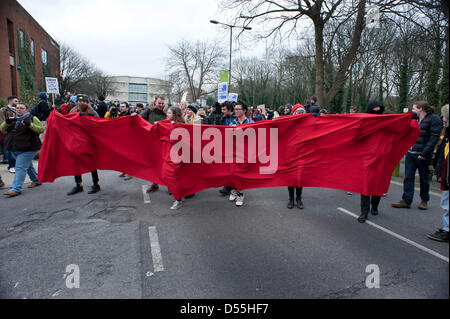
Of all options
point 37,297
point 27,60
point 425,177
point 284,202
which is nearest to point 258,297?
point 37,297

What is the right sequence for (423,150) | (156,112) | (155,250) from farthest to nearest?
(156,112) < (423,150) < (155,250)

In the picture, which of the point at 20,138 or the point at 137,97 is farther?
the point at 137,97

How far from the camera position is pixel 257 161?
5102mm

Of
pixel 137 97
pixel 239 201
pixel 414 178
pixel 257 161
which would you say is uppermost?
pixel 137 97

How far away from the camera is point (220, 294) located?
2.64m

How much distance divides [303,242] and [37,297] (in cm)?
304

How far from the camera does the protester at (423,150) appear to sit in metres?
5.04

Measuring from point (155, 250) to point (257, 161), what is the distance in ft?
7.93

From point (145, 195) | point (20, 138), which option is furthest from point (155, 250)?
point (20, 138)

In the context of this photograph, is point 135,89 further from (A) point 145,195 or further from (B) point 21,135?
(A) point 145,195

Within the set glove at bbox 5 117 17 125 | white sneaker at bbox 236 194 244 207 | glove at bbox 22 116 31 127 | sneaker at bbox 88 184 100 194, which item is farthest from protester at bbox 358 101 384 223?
glove at bbox 5 117 17 125

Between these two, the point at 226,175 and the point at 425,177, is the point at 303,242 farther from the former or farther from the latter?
the point at 425,177

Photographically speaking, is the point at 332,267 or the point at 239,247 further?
the point at 239,247

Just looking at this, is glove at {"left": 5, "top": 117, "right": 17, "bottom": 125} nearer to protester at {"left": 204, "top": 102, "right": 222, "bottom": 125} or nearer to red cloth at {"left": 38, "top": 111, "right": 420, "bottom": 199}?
red cloth at {"left": 38, "top": 111, "right": 420, "bottom": 199}
